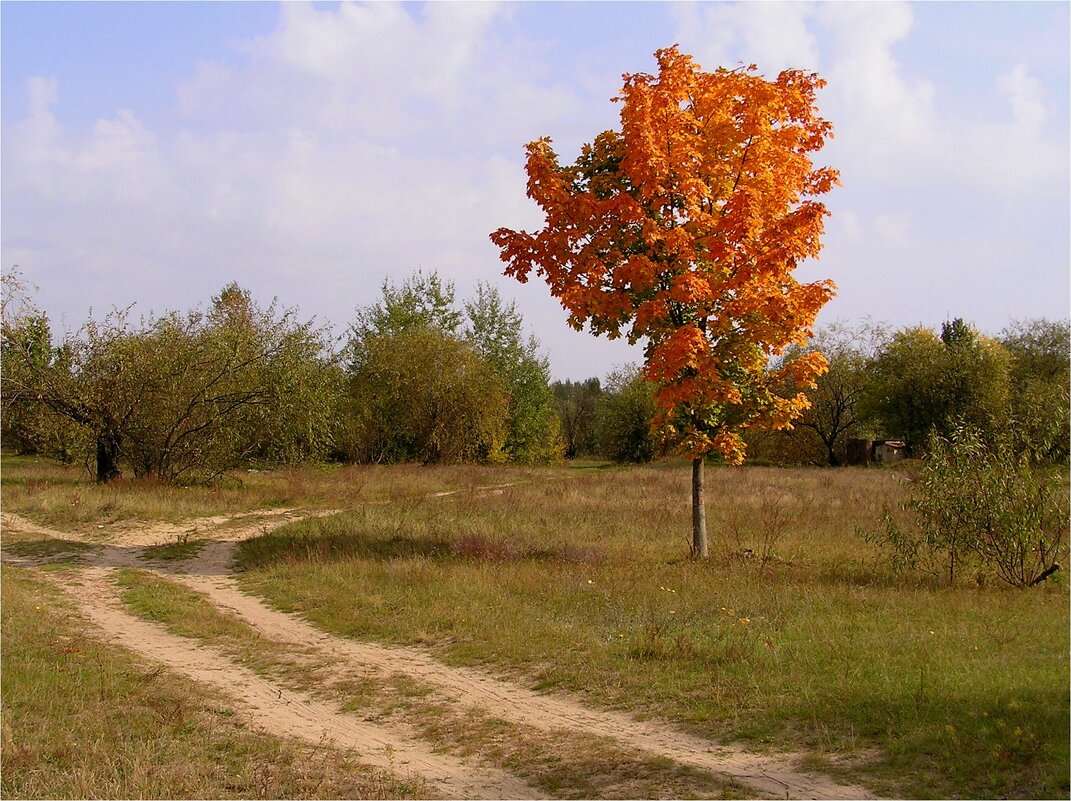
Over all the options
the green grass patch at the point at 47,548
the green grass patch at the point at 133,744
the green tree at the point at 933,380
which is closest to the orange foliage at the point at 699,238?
the green grass patch at the point at 133,744

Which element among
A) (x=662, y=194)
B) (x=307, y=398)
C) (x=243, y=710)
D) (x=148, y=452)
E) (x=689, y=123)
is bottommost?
(x=243, y=710)

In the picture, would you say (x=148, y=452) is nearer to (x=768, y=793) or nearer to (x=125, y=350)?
(x=125, y=350)

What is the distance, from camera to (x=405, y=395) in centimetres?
4491

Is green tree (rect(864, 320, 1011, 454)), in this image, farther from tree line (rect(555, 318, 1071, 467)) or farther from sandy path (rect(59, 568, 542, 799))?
sandy path (rect(59, 568, 542, 799))

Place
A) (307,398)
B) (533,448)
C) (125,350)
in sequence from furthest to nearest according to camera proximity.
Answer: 1. (533,448)
2. (307,398)
3. (125,350)

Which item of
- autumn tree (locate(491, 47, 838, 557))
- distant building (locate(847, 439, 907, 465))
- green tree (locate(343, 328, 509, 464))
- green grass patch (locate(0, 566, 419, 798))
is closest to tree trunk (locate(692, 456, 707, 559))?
autumn tree (locate(491, 47, 838, 557))

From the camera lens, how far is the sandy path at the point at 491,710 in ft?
18.9

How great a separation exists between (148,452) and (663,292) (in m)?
18.7

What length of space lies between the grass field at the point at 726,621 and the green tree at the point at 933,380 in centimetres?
2705

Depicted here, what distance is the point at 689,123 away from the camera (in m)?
13.0

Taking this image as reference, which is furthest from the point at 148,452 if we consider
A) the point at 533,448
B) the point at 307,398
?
the point at 533,448

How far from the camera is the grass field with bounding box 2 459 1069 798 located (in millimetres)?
6227

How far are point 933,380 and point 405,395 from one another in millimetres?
28028

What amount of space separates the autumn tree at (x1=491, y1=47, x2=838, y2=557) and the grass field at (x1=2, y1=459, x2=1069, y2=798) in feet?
8.50
